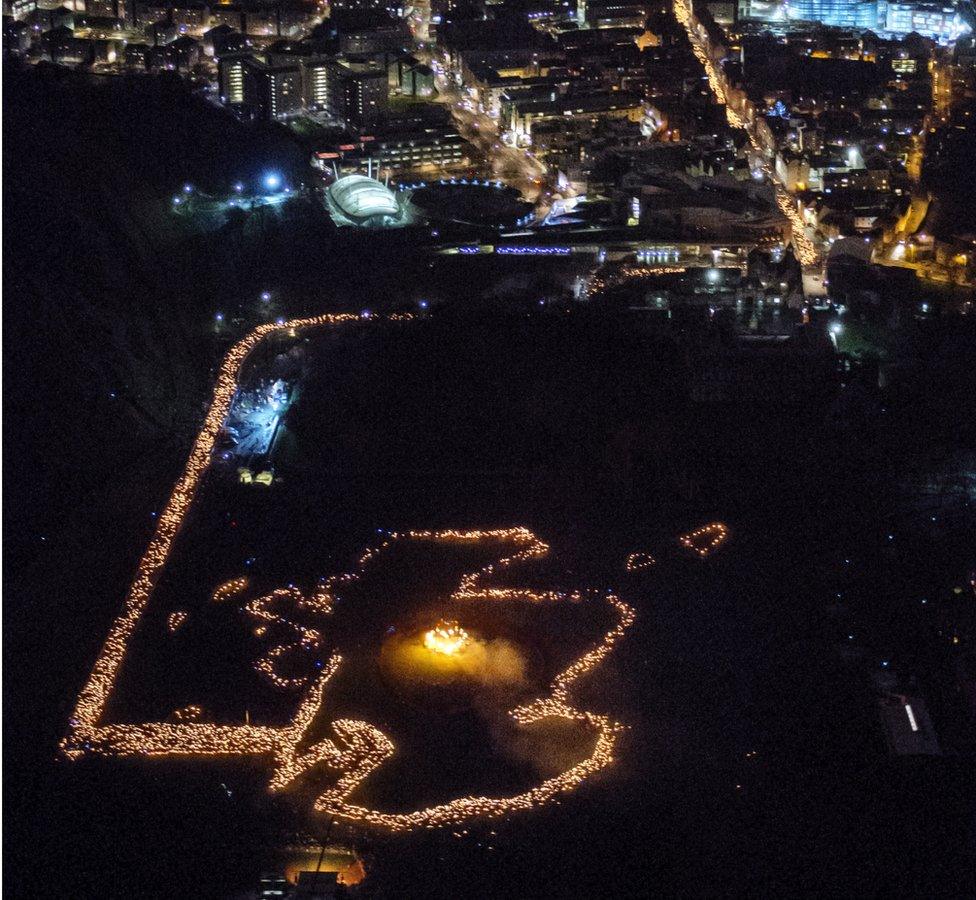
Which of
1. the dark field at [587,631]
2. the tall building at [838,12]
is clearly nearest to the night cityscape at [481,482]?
the dark field at [587,631]

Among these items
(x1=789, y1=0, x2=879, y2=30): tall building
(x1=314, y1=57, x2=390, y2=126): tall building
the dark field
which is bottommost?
the dark field

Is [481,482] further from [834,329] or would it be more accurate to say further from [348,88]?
[348,88]

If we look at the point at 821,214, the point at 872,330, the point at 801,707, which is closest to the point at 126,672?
the point at 801,707

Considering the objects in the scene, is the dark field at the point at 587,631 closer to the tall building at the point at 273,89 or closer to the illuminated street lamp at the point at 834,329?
the illuminated street lamp at the point at 834,329

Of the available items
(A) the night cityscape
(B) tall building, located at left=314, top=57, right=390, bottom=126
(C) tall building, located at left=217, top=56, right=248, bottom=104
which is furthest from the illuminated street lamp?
(C) tall building, located at left=217, top=56, right=248, bottom=104

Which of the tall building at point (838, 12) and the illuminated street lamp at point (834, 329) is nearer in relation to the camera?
the illuminated street lamp at point (834, 329)

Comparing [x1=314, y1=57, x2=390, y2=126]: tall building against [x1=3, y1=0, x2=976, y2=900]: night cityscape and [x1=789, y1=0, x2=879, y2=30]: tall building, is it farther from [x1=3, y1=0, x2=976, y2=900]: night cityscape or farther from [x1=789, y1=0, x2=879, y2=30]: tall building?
[x1=789, y1=0, x2=879, y2=30]: tall building

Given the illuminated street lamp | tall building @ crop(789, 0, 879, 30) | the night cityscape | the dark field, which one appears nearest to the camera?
the dark field
